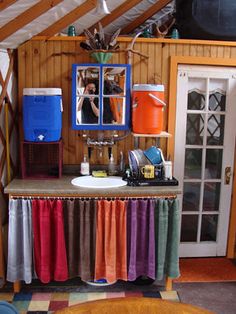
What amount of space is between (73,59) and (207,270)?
224 centimetres

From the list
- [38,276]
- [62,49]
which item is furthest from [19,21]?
[38,276]

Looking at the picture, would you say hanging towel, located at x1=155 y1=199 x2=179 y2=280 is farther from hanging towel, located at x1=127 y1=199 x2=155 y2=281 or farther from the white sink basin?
the white sink basin

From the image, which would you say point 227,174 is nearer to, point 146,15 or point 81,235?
point 81,235

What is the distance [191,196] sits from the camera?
3383 mm

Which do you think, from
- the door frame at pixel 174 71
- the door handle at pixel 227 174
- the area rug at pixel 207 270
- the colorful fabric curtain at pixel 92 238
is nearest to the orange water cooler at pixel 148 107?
the door frame at pixel 174 71

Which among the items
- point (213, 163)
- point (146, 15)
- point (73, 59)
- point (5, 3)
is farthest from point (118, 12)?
point (213, 163)

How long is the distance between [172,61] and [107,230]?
156cm

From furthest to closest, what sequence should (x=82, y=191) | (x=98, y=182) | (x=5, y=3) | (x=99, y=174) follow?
(x=99, y=174) → (x=98, y=182) → (x=82, y=191) → (x=5, y=3)

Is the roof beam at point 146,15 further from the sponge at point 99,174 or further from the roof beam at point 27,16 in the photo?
the sponge at point 99,174

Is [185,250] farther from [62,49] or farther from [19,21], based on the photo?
[19,21]

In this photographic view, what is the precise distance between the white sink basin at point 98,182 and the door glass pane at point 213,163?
0.93 m

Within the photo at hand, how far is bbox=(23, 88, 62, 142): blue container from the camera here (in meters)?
2.79

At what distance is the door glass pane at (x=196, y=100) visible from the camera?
10.6 feet

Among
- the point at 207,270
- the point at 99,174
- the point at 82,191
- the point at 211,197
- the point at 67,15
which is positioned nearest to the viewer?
the point at 82,191
